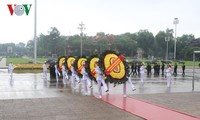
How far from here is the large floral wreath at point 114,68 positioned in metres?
15.0

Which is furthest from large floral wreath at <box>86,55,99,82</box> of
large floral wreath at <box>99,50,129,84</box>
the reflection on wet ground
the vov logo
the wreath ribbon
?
the vov logo

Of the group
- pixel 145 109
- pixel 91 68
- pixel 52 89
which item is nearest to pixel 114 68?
pixel 91 68

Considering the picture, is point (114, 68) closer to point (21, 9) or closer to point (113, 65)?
point (113, 65)

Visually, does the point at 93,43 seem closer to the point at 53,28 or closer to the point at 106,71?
the point at 53,28

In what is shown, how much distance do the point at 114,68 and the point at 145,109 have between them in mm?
3984

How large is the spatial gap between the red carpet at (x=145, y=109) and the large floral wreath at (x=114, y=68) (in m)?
1.21

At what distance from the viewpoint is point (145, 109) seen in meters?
11.5

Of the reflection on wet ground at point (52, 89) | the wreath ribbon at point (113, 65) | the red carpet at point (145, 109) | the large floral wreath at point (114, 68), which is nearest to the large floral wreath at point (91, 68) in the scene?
the reflection on wet ground at point (52, 89)

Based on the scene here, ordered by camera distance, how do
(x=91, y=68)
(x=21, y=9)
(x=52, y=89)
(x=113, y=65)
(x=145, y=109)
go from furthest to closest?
(x=21, y=9)
(x=52, y=89)
(x=91, y=68)
(x=113, y=65)
(x=145, y=109)

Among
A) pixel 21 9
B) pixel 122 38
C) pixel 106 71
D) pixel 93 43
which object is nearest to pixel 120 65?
pixel 106 71

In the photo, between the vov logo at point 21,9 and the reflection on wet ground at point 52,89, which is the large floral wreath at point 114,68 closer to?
the reflection on wet ground at point 52,89

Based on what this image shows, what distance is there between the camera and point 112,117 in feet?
33.1

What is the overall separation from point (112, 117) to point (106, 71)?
502 cm

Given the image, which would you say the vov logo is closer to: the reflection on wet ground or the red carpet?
the reflection on wet ground
